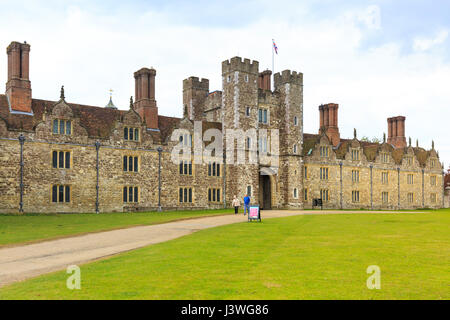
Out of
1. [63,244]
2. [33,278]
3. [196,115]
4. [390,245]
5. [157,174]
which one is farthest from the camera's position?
[196,115]

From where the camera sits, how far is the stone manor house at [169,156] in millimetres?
35375

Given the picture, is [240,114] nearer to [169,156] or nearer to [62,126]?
[169,156]

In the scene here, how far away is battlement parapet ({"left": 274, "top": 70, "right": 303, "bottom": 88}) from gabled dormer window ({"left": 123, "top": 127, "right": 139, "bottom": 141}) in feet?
58.8

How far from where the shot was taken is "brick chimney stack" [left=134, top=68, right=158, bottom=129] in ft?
139

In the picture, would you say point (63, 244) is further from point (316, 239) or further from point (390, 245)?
point (390, 245)

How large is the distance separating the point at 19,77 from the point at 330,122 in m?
37.9

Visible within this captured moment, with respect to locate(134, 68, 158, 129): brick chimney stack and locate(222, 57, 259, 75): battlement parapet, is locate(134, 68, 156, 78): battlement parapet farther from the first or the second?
locate(222, 57, 259, 75): battlement parapet

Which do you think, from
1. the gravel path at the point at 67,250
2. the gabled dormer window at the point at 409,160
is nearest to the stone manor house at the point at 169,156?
the gabled dormer window at the point at 409,160

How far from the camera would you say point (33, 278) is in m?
10.3

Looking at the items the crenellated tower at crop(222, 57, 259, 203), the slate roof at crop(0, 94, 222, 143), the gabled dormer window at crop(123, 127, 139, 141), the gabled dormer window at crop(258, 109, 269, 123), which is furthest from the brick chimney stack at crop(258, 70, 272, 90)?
the gabled dormer window at crop(123, 127, 139, 141)

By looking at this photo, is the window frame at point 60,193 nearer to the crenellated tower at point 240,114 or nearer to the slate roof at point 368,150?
the crenellated tower at point 240,114

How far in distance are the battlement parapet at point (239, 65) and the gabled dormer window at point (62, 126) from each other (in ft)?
57.2
